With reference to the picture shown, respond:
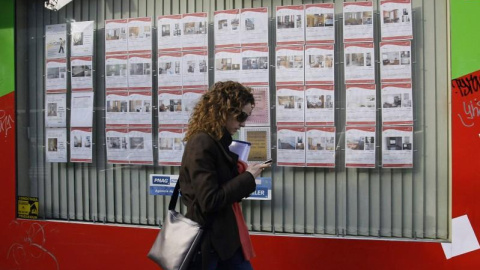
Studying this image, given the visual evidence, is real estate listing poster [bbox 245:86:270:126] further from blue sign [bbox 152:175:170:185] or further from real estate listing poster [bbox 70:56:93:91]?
real estate listing poster [bbox 70:56:93:91]

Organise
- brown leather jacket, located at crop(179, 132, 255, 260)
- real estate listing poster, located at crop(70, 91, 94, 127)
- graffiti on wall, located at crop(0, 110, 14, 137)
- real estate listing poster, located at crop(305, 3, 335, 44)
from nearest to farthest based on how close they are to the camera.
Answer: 1. brown leather jacket, located at crop(179, 132, 255, 260)
2. real estate listing poster, located at crop(305, 3, 335, 44)
3. real estate listing poster, located at crop(70, 91, 94, 127)
4. graffiti on wall, located at crop(0, 110, 14, 137)

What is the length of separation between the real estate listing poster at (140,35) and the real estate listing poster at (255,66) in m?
0.95

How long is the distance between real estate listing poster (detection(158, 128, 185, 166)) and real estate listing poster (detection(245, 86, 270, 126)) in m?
0.72

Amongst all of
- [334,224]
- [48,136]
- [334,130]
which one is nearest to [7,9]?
[48,136]

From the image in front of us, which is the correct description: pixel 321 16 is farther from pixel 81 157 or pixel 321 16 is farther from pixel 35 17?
pixel 35 17

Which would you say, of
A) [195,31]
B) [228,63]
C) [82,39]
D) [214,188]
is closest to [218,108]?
[214,188]

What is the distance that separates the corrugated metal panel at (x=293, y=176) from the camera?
139 inches

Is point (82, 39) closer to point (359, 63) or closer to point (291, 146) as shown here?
point (291, 146)

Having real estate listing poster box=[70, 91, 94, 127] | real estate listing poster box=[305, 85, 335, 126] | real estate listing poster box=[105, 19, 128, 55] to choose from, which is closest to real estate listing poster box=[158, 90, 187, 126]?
real estate listing poster box=[105, 19, 128, 55]

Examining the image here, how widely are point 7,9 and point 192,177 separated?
338 centimetres

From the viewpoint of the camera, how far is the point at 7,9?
4355mm

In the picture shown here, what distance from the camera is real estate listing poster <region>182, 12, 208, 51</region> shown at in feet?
12.9

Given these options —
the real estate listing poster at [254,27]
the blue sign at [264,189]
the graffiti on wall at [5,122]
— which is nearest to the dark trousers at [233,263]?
the blue sign at [264,189]

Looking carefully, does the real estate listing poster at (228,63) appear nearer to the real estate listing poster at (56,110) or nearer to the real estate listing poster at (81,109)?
the real estate listing poster at (81,109)
